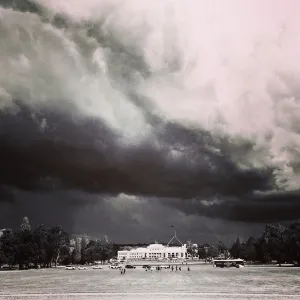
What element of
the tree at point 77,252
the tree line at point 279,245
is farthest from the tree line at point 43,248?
the tree line at point 279,245

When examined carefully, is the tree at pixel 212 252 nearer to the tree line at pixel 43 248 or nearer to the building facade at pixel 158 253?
the building facade at pixel 158 253

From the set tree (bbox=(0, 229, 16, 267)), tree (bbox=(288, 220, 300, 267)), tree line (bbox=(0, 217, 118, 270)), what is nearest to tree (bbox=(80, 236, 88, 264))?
tree line (bbox=(0, 217, 118, 270))

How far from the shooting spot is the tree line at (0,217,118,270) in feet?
231

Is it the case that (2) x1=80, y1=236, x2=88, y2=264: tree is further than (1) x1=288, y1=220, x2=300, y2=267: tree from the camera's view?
Yes

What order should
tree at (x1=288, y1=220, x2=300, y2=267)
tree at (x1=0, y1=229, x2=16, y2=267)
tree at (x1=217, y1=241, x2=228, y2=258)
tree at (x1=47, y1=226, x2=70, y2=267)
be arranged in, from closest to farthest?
1. tree at (x1=0, y1=229, x2=16, y2=267)
2. tree at (x1=288, y1=220, x2=300, y2=267)
3. tree at (x1=47, y1=226, x2=70, y2=267)
4. tree at (x1=217, y1=241, x2=228, y2=258)

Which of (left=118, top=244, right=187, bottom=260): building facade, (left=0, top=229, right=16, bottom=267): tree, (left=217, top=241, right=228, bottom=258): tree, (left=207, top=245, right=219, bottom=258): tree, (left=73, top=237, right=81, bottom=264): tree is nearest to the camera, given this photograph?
(left=0, top=229, right=16, bottom=267): tree

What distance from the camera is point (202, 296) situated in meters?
21.9

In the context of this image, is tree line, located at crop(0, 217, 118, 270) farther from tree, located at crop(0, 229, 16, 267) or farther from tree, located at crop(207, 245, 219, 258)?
tree, located at crop(207, 245, 219, 258)

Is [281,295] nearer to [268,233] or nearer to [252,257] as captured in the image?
[268,233]

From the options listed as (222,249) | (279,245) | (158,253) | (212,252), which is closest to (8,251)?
(279,245)

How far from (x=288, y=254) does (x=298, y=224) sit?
6.28m

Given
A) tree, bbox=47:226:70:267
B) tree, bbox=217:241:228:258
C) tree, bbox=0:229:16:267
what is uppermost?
tree, bbox=217:241:228:258

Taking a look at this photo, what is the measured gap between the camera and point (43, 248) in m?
76.5

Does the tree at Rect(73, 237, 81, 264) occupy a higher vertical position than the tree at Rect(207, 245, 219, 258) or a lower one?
lower
